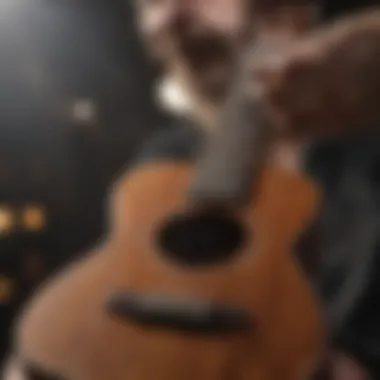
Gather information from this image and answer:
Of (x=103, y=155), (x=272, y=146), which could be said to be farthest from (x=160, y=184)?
(x=103, y=155)

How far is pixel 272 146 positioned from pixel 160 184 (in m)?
0.11

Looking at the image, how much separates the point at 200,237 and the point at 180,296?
0.08 m

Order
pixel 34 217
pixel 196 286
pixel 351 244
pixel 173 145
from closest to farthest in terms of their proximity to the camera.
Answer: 1. pixel 196 286
2. pixel 351 244
3. pixel 173 145
4. pixel 34 217

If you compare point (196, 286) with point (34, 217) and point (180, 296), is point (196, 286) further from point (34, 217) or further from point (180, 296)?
point (34, 217)

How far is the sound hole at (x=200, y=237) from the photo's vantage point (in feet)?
2.00

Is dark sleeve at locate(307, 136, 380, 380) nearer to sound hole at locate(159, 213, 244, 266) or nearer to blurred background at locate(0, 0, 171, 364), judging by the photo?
sound hole at locate(159, 213, 244, 266)

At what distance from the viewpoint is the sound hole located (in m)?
0.61

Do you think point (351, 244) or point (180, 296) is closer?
point (180, 296)

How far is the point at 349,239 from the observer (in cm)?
69

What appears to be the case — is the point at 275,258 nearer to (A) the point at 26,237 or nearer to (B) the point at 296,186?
(B) the point at 296,186

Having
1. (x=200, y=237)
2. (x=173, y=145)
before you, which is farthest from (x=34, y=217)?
(x=200, y=237)

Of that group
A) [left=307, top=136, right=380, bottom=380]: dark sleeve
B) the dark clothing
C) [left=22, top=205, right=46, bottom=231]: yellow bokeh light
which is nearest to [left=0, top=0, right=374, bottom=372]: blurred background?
[left=22, top=205, right=46, bottom=231]: yellow bokeh light

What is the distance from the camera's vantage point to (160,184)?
0.63 meters

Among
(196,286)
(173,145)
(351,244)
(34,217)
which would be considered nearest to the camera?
(196,286)
